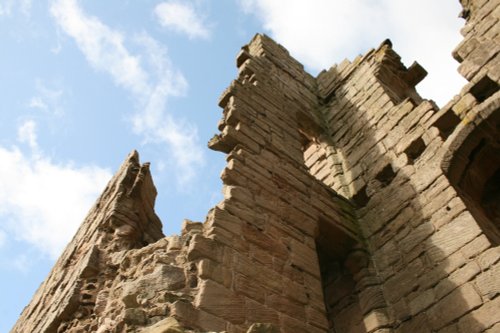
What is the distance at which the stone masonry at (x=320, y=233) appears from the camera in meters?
3.97

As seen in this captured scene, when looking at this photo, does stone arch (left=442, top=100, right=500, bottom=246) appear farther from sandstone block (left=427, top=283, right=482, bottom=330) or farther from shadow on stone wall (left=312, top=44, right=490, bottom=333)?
sandstone block (left=427, top=283, right=482, bottom=330)

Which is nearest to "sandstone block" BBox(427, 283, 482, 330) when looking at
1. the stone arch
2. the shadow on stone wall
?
the shadow on stone wall

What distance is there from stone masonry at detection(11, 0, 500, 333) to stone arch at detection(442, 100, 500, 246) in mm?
15

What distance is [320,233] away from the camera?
5.70 meters

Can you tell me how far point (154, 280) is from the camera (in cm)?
381

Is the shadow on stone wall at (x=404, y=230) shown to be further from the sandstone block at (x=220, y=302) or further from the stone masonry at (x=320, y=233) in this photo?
the sandstone block at (x=220, y=302)

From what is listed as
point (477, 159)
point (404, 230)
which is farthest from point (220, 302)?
point (477, 159)

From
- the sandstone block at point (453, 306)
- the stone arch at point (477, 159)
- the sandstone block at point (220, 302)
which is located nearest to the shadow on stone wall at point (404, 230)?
the sandstone block at point (453, 306)

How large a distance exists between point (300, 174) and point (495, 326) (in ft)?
8.92

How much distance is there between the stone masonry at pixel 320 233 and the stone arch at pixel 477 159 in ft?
0.05

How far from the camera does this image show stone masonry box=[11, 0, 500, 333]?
13.0ft

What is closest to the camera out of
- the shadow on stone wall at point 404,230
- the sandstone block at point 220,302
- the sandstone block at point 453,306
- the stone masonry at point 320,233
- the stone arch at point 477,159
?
the sandstone block at point 220,302

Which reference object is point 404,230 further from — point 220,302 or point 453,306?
point 220,302

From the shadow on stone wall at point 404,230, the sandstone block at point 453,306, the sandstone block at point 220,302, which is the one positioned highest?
the shadow on stone wall at point 404,230
